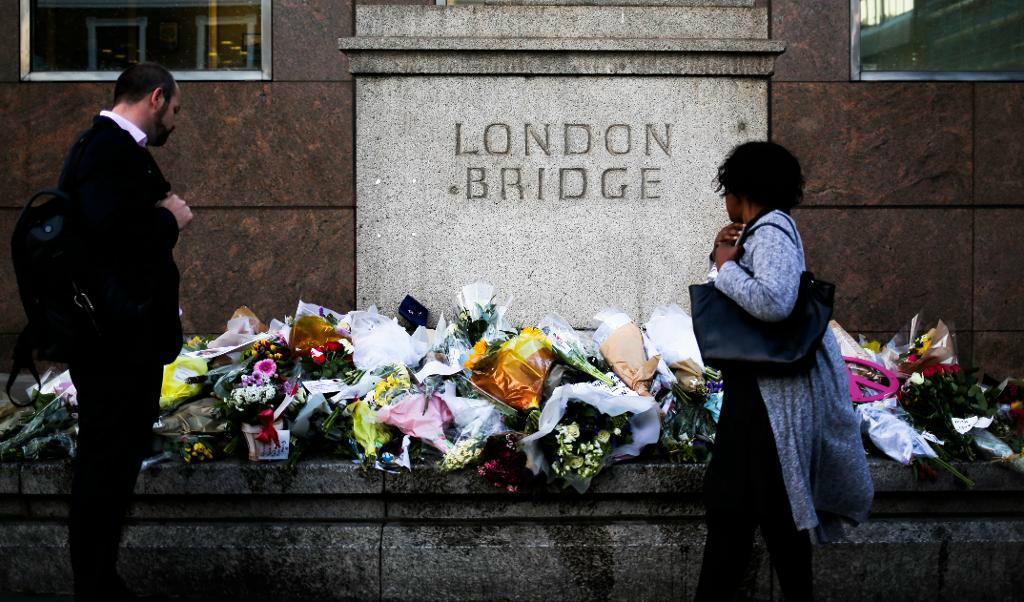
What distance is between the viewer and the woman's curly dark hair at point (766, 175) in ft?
9.98

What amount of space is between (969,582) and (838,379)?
1.58 m

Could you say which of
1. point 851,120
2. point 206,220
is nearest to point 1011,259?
point 851,120

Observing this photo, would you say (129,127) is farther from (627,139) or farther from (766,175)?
(627,139)

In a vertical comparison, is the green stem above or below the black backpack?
below

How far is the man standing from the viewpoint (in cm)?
304

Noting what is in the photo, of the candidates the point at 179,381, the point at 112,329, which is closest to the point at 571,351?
the point at 179,381

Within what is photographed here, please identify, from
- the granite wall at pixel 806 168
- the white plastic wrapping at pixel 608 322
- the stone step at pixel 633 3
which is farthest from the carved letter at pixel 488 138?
the granite wall at pixel 806 168

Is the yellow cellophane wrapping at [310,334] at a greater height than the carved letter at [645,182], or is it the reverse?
the carved letter at [645,182]

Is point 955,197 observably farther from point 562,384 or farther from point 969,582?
point 562,384

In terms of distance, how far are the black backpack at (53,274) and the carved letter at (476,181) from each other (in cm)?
230

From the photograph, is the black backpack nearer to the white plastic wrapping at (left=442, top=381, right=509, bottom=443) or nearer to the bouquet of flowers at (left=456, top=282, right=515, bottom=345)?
the white plastic wrapping at (left=442, top=381, right=509, bottom=443)

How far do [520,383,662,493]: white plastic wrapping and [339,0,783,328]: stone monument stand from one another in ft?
3.72

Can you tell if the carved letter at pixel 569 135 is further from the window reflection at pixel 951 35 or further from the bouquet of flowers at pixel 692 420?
the window reflection at pixel 951 35

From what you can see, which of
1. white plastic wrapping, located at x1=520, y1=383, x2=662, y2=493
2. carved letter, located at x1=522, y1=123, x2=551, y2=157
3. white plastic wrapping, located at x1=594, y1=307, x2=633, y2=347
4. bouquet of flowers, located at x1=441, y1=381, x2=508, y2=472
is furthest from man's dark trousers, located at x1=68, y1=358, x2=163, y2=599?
carved letter, located at x1=522, y1=123, x2=551, y2=157
